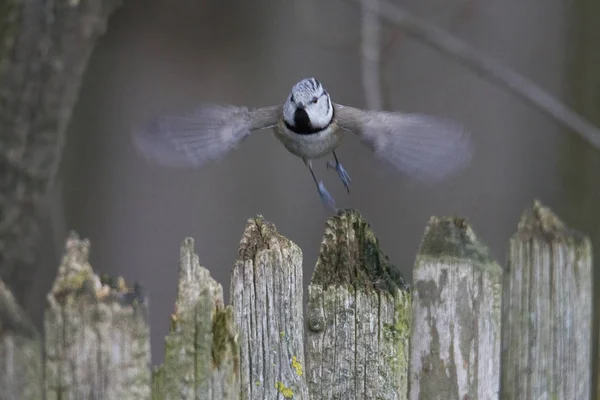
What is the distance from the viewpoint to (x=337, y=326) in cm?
157

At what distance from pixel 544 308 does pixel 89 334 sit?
3.11ft

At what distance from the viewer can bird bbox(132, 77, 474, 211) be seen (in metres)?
1.97

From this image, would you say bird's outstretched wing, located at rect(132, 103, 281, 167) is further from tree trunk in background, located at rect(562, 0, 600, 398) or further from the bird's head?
tree trunk in background, located at rect(562, 0, 600, 398)

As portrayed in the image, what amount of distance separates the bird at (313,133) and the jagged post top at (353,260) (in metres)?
0.42

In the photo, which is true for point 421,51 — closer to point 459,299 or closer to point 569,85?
point 569,85

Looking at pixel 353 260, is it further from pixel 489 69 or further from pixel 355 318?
pixel 489 69

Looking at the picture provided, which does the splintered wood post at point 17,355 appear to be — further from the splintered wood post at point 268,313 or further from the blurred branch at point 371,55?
the blurred branch at point 371,55

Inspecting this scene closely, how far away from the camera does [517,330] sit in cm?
175

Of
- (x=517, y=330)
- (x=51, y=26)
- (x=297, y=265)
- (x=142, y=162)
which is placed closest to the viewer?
(x=297, y=265)

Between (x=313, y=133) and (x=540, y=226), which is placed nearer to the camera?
(x=540, y=226)

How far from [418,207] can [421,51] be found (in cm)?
76

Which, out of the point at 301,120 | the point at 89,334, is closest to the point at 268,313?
the point at 89,334

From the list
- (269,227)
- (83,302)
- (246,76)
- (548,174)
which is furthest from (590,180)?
(83,302)

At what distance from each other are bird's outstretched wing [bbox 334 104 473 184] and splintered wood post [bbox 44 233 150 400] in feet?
2.89
